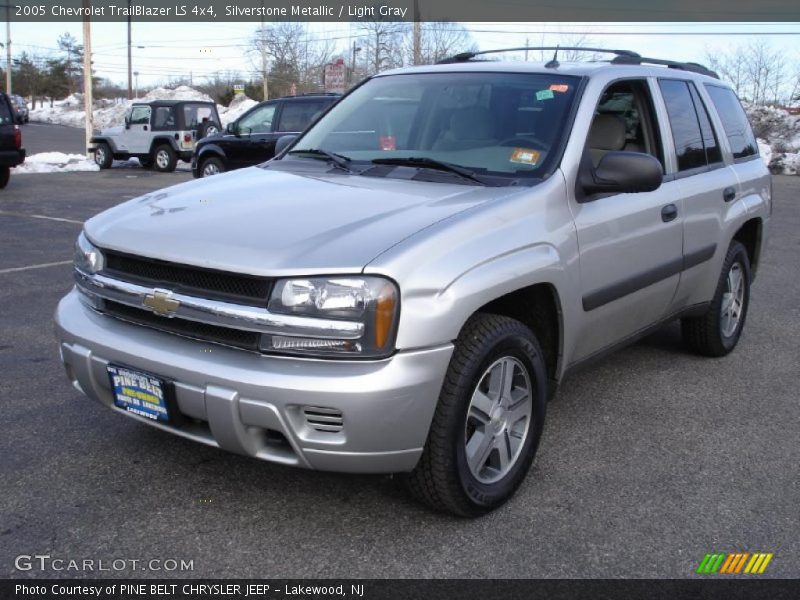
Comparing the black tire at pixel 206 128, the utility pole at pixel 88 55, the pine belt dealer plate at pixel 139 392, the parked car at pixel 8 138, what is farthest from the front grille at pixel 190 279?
the utility pole at pixel 88 55

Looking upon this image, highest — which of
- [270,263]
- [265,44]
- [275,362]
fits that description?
[265,44]

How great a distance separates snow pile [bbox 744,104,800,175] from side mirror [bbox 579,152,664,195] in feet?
72.5

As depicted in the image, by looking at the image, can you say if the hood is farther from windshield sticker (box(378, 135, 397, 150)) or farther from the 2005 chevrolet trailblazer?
windshield sticker (box(378, 135, 397, 150))

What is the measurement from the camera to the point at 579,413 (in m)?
4.40

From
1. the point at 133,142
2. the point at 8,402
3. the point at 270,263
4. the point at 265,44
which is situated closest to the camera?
the point at 270,263

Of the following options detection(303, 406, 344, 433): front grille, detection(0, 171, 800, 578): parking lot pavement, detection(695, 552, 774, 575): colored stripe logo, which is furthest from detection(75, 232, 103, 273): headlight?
detection(695, 552, 774, 575): colored stripe logo

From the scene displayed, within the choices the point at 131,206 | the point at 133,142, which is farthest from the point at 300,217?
the point at 133,142

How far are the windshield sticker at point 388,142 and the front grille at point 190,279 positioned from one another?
1.42 m

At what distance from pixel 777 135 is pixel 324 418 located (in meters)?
29.3

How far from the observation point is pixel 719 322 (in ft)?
17.3

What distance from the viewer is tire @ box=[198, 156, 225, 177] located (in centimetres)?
1578

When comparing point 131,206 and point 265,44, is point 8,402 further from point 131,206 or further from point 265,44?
point 265,44

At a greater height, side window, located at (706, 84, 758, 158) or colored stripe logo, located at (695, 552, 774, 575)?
side window, located at (706, 84, 758, 158)

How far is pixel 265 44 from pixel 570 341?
144 ft
